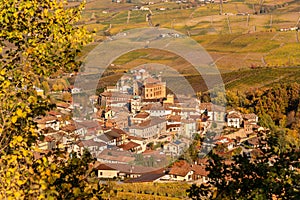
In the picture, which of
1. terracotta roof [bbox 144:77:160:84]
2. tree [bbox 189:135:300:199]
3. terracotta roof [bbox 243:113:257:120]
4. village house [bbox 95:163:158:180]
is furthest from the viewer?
terracotta roof [bbox 144:77:160:84]

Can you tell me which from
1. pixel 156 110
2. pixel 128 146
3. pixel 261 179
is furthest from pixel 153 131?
pixel 261 179

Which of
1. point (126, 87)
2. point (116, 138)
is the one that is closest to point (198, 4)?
point (126, 87)

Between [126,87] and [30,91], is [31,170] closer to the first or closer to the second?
[30,91]

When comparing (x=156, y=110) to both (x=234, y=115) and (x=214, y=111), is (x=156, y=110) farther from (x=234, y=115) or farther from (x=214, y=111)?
(x=234, y=115)

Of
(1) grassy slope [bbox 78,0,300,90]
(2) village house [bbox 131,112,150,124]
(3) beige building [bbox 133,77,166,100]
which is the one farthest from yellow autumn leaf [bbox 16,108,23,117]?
(1) grassy slope [bbox 78,0,300,90]

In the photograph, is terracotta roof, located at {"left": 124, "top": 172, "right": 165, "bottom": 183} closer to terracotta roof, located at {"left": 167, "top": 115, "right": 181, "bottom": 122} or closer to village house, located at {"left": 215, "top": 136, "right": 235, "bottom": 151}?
village house, located at {"left": 215, "top": 136, "right": 235, "bottom": 151}

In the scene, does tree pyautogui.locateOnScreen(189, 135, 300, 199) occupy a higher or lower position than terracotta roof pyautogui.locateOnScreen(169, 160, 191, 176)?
higher
